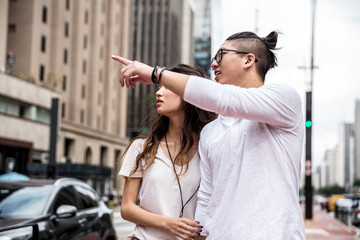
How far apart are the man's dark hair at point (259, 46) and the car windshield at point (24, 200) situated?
4527 millimetres

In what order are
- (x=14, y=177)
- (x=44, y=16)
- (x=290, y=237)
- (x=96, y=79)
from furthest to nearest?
(x=96, y=79) < (x=44, y=16) < (x=14, y=177) < (x=290, y=237)

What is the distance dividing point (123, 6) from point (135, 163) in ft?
229

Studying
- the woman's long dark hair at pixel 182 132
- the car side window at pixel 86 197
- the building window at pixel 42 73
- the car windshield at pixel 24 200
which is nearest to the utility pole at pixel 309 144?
the car side window at pixel 86 197

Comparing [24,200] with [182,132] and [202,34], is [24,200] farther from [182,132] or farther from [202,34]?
[202,34]

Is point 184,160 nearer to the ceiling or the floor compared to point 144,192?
nearer to the ceiling

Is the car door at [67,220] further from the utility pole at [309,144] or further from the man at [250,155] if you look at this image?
the utility pole at [309,144]

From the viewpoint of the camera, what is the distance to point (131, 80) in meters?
2.35

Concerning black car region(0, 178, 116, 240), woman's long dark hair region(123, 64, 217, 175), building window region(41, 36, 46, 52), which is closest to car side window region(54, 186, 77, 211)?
black car region(0, 178, 116, 240)

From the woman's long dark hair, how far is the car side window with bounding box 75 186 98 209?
4604mm

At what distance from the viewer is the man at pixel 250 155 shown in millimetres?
2201

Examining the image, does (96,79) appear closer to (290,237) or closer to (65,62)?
(65,62)

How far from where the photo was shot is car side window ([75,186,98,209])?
7.83m

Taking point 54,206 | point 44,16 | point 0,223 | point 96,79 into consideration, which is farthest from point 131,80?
point 96,79

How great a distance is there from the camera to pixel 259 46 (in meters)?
2.66
